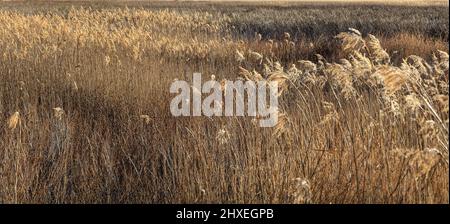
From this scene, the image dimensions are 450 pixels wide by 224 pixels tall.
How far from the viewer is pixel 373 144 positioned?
3082 mm

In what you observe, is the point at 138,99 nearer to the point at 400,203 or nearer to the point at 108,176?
the point at 108,176

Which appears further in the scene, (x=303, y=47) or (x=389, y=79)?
(x=303, y=47)

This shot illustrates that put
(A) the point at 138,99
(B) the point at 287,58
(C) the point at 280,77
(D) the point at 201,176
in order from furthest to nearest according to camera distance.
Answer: (B) the point at 287,58
(A) the point at 138,99
(D) the point at 201,176
(C) the point at 280,77

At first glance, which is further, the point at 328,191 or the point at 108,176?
the point at 108,176

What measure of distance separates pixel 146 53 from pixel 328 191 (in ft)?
17.9

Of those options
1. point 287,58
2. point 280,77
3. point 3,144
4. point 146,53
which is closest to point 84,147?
point 3,144

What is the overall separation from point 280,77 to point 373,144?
2.00 ft

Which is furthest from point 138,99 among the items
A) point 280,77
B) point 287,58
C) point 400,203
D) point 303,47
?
point 303,47

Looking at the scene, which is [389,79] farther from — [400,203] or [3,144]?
[3,144]
